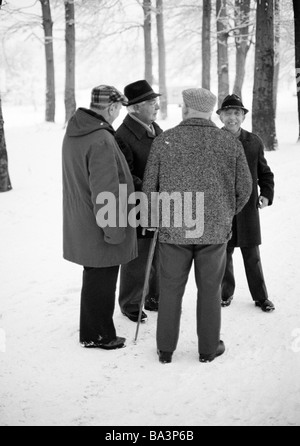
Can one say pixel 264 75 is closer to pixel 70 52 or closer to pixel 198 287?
pixel 70 52

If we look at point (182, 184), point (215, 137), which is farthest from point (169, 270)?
point (215, 137)

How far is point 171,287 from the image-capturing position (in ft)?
11.5

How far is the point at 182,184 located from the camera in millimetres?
3311

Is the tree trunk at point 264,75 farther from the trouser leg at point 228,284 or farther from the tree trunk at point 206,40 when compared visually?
the trouser leg at point 228,284

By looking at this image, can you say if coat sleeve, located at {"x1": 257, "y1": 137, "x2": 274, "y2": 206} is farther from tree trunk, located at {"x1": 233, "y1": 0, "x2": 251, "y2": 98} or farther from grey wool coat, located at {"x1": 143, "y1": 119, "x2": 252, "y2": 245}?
tree trunk, located at {"x1": 233, "y1": 0, "x2": 251, "y2": 98}

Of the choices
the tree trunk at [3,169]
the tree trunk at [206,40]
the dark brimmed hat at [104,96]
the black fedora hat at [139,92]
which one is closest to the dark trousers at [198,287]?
the dark brimmed hat at [104,96]

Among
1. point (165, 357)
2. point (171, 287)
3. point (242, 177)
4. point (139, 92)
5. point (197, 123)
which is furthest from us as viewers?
point (139, 92)

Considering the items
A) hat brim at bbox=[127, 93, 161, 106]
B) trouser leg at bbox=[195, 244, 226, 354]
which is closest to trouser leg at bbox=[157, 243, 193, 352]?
trouser leg at bbox=[195, 244, 226, 354]

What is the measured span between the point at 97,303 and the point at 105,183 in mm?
1003

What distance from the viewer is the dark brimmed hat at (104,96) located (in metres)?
3.54

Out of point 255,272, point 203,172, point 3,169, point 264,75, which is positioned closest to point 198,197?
point 203,172

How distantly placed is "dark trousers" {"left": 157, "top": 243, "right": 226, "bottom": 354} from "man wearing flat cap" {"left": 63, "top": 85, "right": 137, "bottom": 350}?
43cm

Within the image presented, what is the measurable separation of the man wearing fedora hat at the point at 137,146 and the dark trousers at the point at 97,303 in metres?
0.61

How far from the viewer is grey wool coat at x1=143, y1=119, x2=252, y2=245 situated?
10.7 ft
